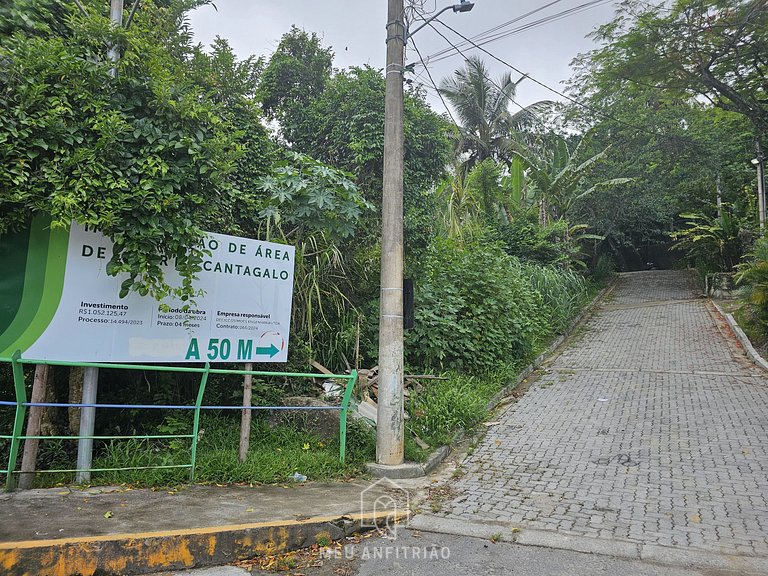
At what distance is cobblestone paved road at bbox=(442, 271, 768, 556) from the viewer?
15.4 ft

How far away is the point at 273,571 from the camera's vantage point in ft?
12.4

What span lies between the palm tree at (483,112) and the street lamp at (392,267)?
20.2 metres

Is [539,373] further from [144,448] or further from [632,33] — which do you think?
[632,33]

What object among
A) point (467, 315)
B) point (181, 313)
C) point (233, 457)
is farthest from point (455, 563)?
point (467, 315)

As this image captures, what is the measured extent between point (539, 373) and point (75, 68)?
9.56 meters

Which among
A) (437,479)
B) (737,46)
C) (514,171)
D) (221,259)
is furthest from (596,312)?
(221,259)

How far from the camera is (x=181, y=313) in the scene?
5516 mm

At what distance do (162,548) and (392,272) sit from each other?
3.61 metres

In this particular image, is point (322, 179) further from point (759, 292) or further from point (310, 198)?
point (759, 292)

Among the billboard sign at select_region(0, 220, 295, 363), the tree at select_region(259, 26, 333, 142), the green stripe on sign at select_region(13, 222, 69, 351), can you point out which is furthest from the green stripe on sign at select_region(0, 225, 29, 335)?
the tree at select_region(259, 26, 333, 142)

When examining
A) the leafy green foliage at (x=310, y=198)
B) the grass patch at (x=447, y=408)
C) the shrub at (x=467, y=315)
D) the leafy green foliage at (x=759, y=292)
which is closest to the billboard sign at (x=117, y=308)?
the leafy green foliage at (x=310, y=198)

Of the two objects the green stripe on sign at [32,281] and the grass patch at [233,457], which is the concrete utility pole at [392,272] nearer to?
the grass patch at [233,457]

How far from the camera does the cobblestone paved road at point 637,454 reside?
470 centimetres

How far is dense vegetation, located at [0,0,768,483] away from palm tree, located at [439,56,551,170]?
6069 mm
